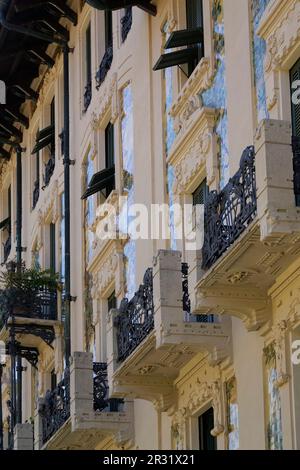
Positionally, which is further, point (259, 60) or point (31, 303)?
point (31, 303)

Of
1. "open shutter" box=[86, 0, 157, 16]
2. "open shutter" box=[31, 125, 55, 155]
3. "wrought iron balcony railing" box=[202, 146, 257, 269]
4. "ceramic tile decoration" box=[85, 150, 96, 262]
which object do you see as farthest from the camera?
"open shutter" box=[31, 125, 55, 155]

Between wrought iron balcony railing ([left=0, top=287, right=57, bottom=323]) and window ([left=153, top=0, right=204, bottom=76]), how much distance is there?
867 cm

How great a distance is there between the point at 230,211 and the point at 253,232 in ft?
2.88

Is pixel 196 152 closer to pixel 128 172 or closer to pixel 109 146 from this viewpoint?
pixel 128 172

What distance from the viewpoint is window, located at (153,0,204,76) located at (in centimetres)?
2311

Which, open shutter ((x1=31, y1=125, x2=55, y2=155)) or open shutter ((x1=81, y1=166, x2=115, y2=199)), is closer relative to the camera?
open shutter ((x1=81, y1=166, x2=115, y2=199))

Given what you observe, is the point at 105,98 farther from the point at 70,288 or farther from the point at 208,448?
the point at 208,448

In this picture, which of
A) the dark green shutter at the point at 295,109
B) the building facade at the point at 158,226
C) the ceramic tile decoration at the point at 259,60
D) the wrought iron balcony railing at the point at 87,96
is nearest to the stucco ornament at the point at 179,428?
the building facade at the point at 158,226

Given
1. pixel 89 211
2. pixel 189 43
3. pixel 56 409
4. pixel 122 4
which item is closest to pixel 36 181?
pixel 89 211

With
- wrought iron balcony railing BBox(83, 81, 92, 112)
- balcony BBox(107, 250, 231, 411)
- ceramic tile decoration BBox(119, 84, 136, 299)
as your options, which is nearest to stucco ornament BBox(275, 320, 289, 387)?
balcony BBox(107, 250, 231, 411)

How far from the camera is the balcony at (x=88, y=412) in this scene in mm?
24578

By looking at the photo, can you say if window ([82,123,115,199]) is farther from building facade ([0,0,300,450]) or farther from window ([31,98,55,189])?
window ([31,98,55,189])

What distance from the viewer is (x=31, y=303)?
31.3 metres

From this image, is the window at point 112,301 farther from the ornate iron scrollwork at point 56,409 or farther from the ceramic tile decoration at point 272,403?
the ceramic tile decoration at point 272,403
